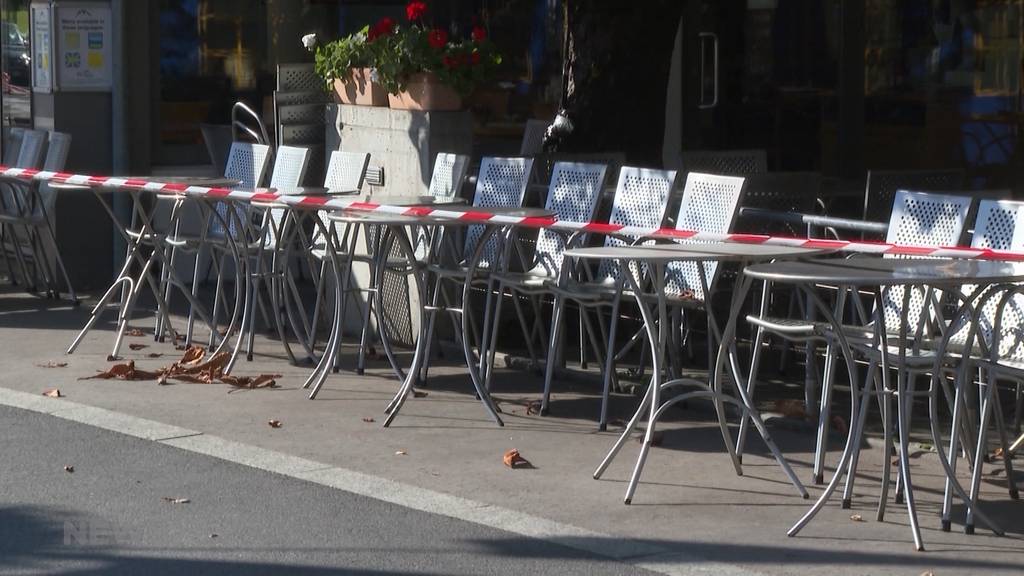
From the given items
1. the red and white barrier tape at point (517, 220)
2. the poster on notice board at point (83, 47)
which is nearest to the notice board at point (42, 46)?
the poster on notice board at point (83, 47)

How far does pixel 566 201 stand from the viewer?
27.9 ft

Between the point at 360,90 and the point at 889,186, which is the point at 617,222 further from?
the point at 360,90

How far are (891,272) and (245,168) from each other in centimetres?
538

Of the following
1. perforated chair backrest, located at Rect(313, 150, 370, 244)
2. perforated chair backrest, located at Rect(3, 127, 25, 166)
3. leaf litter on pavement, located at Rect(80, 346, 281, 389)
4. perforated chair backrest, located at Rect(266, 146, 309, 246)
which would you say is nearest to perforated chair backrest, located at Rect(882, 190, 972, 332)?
leaf litter on pavement, located at Rect(80, 346, 281, 389)

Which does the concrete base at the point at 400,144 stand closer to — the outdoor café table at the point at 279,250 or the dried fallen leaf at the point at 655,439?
the outdoor café table at the point at 279,250

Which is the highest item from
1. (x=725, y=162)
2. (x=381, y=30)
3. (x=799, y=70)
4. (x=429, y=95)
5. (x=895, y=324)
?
(x=381, y=30)

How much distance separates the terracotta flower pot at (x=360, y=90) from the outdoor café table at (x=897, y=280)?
430cm

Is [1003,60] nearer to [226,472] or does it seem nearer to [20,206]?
[20,206]

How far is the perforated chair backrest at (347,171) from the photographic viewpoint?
9.53 meters

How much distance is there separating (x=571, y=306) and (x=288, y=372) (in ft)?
6.09

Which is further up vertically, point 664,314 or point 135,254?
point 664,314

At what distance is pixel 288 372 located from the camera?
9188 mm

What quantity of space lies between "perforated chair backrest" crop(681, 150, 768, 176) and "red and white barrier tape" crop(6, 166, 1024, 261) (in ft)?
4.85

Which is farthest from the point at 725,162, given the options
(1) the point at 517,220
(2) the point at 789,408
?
(1) the point at 517,220
